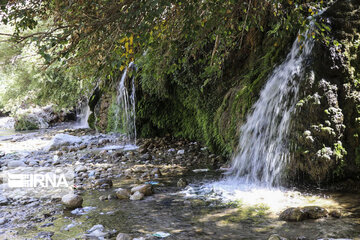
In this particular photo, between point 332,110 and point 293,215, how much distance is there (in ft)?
5.65

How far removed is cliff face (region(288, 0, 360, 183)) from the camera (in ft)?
13.1

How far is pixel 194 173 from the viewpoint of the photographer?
211 inches

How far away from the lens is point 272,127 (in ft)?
14.9

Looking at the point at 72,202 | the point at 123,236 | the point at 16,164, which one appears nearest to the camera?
the point at 123,236

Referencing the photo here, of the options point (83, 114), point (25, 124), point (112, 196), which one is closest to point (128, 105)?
point (112, 196)

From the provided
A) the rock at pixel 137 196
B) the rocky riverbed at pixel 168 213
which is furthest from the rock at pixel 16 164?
the rock at pixel 137 196

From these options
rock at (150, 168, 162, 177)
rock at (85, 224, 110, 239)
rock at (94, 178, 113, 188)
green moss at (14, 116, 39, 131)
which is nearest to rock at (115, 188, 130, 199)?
rock at (94, 178, 113, 188)

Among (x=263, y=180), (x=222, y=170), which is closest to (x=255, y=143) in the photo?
(x=263, y=180)

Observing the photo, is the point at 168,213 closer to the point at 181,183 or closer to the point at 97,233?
the point at 97,233

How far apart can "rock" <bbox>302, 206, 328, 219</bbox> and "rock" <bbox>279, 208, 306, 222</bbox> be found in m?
0.05

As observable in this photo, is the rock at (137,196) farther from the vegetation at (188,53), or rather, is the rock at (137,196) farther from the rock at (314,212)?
the rock at (314,212)

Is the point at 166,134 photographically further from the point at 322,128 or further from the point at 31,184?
the point at 322,128

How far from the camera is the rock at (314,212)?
10.2 ft

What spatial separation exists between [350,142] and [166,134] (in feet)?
18.7
